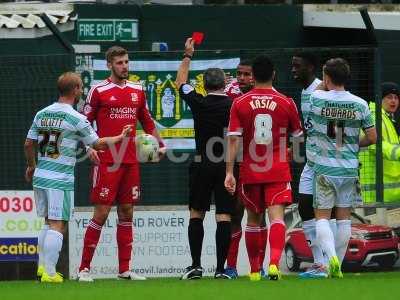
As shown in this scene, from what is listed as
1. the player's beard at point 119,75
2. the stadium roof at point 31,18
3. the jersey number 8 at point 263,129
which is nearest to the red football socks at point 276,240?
the jersey number 8 at point 263,129

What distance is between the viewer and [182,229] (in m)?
17.3

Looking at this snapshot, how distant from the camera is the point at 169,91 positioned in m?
17.4

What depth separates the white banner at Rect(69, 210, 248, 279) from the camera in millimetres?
17234

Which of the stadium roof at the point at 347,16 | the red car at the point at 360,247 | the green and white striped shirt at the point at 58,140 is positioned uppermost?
the stadium roof at the point at 347,16

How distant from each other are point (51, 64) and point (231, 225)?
3430mm

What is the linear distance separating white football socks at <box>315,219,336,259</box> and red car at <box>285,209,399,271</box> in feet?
9.60

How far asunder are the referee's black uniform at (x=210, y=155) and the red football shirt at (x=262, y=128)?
0.74 m

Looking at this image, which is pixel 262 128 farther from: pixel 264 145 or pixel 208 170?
pixel 208 170

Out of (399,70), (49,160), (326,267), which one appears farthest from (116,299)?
(399,70)

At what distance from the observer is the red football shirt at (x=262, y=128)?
535 inches

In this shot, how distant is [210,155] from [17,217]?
358 cm

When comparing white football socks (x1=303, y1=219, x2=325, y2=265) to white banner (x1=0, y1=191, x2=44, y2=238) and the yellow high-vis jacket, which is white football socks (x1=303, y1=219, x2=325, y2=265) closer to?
the yellow high-vis jacket

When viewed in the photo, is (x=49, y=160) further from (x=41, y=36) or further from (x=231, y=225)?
(x=41, y=36)

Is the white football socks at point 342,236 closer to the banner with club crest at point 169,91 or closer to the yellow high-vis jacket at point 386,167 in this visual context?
the yellow high-vis jacket at point 386,167
